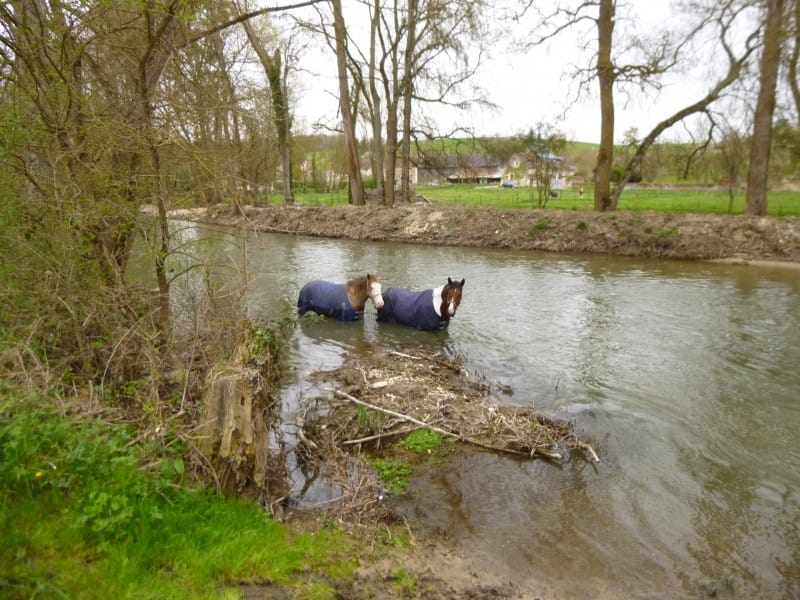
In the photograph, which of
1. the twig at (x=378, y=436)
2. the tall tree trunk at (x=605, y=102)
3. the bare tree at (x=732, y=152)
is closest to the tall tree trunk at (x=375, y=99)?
the tall tree trunk at (x=605, y=102)

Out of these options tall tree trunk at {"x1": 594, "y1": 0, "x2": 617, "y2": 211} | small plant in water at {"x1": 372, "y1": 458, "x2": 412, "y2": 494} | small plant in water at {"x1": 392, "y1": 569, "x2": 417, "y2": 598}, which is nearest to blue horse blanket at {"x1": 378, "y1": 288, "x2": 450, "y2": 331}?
small plant in water at {"x1": 372, "y1": 458, "x2": 412, "y2": 494}

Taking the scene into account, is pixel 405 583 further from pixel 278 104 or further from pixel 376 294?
pixel 278 104

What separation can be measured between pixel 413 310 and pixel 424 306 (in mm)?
285

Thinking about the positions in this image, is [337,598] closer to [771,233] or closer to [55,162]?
[55,162]

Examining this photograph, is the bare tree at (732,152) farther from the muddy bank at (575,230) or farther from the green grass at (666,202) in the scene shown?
the muddy bank at (575,230)

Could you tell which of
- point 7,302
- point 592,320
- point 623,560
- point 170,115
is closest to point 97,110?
point 170,115

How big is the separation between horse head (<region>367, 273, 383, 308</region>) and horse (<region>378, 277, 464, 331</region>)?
0.16 meters

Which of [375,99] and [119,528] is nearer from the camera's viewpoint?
[119,528]

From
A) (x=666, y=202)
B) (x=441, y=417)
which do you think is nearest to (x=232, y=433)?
(x=441, y=417)

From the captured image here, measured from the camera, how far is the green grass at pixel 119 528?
9.20ft

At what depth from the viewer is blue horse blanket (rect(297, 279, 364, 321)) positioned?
11.1 metres

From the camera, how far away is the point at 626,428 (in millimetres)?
Answer: 6562

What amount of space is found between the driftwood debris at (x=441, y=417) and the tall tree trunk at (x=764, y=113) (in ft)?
58.4

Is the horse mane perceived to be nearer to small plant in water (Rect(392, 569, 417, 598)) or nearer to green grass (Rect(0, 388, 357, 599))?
green grass (Rect(0, 388, 357, 599))
